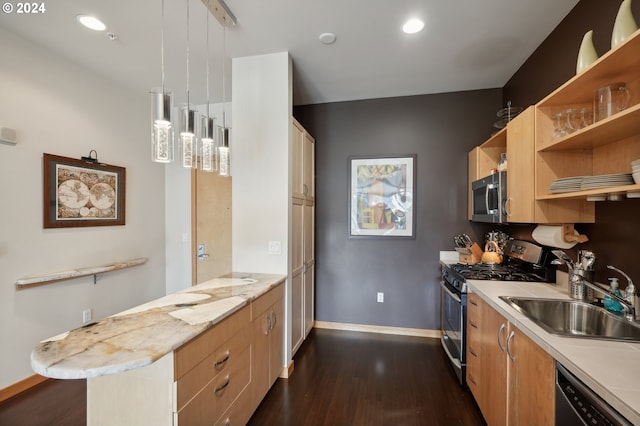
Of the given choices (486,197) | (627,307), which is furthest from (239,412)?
(486,197)

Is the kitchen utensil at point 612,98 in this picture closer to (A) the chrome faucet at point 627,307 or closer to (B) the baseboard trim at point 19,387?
(A) the chrome faucet at point 627,307

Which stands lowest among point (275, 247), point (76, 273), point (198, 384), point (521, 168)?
point (198, 384)

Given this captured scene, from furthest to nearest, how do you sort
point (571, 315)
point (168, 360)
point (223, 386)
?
point (571, 315), point (223, 386), point (168, 360)

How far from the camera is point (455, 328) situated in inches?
93.7

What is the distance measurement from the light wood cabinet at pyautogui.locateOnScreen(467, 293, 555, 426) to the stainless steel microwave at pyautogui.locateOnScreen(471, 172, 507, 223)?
759 millimetres

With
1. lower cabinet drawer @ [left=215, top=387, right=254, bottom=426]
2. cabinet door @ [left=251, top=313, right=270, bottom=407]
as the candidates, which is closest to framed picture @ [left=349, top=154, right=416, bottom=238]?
cabinet door @ [left=251, top=313, right=270, bottom=407]

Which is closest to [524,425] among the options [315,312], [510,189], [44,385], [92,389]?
[510,189]

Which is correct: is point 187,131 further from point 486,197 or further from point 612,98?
point 486,197

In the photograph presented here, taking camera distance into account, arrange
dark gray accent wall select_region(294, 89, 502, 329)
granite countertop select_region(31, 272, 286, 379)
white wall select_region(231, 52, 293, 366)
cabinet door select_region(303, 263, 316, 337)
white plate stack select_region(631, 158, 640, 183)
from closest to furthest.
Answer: granite countertop select_region(31, 272, 286, 379) → white plate stack select_region(631, 158, 640, 183) → white wall select_region(231, 52, 293, 366) → cabinet door select_region(303, 263, 316, 337) → dark gray accent wall select_region(294, 89, 502, 329)

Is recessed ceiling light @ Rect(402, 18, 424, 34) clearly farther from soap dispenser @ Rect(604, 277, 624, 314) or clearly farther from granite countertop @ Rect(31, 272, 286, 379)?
granite countertop @ Rect(31, 272, 286, 379)

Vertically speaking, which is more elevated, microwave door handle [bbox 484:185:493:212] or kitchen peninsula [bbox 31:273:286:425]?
microwave door handle [bbox 484:185:493:212]

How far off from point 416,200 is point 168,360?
291 centimetres

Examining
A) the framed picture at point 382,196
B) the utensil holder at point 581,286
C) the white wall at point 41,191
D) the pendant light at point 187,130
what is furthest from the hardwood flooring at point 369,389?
the white wall at point 41,191

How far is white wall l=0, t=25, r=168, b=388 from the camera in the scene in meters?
2.11
